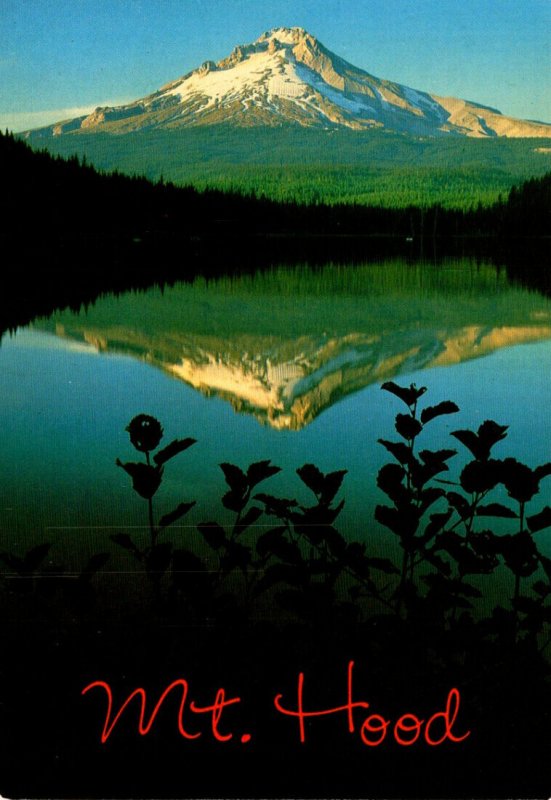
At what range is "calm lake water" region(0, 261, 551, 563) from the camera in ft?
8.58

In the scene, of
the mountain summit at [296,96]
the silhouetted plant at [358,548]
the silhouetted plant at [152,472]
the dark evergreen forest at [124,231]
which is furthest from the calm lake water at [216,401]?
the mountain summit at [296,96]

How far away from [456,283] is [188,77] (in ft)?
10.4

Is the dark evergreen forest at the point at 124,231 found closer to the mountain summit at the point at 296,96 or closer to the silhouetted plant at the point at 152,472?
the mountain summit at the point at 296,96

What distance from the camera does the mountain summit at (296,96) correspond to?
272cm

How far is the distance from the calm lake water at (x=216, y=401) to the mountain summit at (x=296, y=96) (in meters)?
0.92

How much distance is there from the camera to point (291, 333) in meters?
3.61

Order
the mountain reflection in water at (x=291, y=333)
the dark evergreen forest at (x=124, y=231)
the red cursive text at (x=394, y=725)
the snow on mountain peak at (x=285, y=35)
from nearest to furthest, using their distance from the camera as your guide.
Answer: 1. the red cursive text at (x=394, y=725)
2. the snow on mountain peak at (x=285, y=35)
3. the mountain reflection in water at (x=291, y=333)
4. the dark evergreen forest at (x=124, y=231)

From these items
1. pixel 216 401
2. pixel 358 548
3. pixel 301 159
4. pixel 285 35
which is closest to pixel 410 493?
pixel 358 548

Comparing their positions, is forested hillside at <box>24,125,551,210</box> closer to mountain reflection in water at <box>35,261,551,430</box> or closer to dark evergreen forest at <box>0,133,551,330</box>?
dark evergreen forest at <box>0,133,551,330</box>

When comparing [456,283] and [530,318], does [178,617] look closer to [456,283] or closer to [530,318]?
[530,318]

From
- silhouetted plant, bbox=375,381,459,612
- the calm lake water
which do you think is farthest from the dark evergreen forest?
silhouetted plant, bbox=375,381,459,612

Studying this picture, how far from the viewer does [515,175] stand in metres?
4.12

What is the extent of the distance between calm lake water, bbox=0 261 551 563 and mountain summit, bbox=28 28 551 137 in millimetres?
921

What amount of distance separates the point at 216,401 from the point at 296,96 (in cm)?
216
